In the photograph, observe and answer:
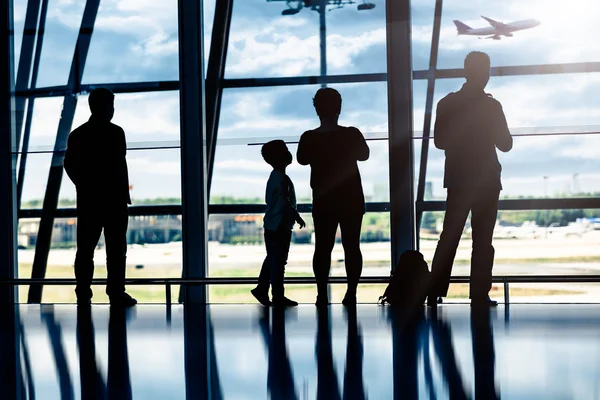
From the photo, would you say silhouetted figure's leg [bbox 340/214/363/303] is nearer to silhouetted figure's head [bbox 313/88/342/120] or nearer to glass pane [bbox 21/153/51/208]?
silhouetted figure's head [bbox 313/88/342/120]

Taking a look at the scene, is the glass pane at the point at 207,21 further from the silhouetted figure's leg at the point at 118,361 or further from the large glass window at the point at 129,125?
the silhouetted figure's leg at the point at 118,361

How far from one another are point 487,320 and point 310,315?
96cm

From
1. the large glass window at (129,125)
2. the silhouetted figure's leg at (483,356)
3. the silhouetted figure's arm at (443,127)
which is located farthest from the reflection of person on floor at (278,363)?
the large glass window at (129,125)

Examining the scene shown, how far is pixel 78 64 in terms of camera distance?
649cm

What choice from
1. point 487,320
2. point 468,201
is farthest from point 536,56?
point 487,320

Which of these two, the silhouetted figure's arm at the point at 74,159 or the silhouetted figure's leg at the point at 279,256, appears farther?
the silhouetted figure's leg at the point at 279,256

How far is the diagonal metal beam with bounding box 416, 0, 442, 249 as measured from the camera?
5781mm

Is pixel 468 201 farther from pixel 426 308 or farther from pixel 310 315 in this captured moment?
pixel 310 315

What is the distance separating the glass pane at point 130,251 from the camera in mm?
6109

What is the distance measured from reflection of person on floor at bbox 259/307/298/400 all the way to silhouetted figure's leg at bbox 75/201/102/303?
121 cm

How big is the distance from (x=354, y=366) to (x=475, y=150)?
2039 mm

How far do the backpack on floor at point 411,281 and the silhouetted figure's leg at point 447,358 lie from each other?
634 mm

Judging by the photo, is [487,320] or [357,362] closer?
[357,362]

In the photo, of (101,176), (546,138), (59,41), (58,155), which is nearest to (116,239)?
(101,176)
